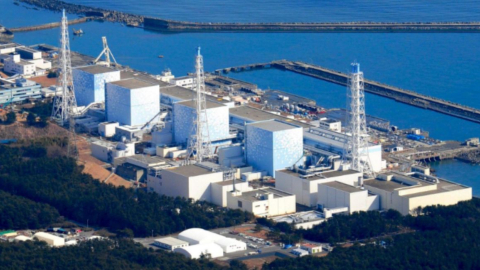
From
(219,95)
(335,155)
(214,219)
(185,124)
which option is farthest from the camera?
(219,95)

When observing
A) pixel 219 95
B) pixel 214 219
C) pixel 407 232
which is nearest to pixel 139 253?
pixel 214 219

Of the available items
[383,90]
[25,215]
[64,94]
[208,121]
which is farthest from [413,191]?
[64,94]

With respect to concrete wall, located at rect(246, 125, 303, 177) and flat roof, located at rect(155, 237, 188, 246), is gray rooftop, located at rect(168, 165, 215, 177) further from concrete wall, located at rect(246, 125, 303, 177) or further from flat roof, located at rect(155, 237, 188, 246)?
flat roof, located at rect(155, 237, 188, 246)

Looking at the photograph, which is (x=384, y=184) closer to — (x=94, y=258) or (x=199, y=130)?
(x=199, y=130)

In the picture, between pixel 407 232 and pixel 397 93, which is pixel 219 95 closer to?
pixel 397 93

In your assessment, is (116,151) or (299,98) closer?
(116,151)

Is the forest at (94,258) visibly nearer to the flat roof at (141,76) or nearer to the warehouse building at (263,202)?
the warehouse building at (263,202)
